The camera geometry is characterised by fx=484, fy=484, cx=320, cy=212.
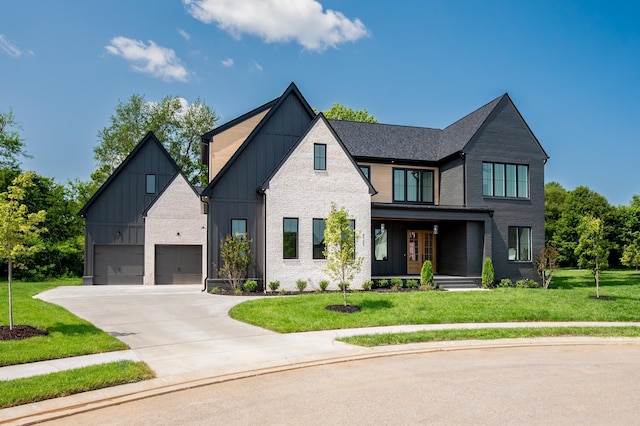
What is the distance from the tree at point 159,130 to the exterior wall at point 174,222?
22543 millimetres

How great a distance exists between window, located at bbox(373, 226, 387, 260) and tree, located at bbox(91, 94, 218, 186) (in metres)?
28.6

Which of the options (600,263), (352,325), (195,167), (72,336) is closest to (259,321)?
(352,325)

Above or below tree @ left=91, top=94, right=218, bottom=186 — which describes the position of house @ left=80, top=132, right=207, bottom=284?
below

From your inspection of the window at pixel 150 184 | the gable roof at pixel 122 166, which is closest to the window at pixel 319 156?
the gable roof at pixel 122 166

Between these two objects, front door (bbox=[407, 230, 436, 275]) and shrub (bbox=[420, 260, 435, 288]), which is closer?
shrub (bbox=[420, 260, 435, 288])

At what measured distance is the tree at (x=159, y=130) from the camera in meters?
47.0

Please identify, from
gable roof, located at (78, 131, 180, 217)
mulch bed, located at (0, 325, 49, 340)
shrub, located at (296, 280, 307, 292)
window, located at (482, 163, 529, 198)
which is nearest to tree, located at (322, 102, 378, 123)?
gable roof, located at (78, 131, 180, 217)

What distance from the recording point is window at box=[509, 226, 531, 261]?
2522cm

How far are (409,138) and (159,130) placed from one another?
30305 mm

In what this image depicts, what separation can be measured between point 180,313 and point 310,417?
9757mm

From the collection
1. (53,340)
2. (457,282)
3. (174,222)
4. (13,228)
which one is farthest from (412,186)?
(53,340)

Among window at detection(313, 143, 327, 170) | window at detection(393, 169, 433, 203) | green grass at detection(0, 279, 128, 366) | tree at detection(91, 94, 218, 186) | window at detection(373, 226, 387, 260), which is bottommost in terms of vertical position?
green grass at detection(0, 279, 128, 366)

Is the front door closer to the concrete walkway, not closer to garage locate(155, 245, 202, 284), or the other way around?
garage locate(155, 245, 202, 284)

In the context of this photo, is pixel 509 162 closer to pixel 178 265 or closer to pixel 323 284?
pixel 323 284
